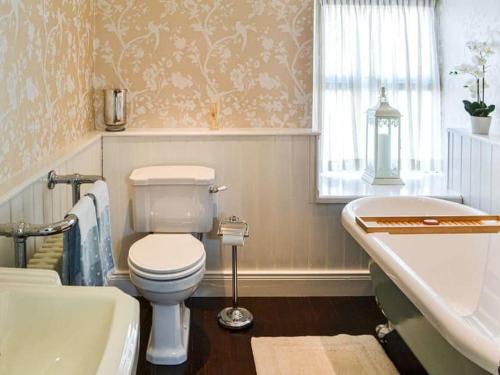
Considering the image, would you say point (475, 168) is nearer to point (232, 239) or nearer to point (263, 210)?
point (263, 210)

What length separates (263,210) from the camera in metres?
3.41

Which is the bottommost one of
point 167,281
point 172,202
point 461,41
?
point 167,281

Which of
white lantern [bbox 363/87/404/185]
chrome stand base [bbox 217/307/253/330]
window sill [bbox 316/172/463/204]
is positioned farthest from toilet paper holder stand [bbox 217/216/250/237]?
white lantern [bbox 363/87/404/185]

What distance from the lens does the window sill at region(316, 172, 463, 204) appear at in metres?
3.36

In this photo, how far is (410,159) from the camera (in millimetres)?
3971

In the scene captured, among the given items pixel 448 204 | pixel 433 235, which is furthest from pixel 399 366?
pixel 448 204

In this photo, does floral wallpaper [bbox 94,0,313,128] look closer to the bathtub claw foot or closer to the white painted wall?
the white painted wall

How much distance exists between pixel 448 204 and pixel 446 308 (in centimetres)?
139

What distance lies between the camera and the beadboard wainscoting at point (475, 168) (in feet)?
9.71

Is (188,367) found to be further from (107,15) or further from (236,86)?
(107,15)

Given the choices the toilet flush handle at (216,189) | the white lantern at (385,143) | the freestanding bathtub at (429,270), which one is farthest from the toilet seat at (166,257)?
the white lantern at (385,143)

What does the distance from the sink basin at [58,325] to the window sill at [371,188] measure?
2.24 m

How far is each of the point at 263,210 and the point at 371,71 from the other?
4.19ft

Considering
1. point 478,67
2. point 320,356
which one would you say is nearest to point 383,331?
point 320,356
